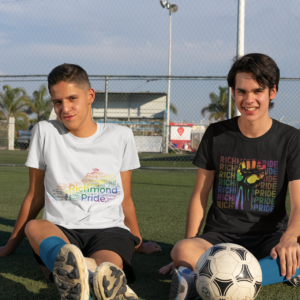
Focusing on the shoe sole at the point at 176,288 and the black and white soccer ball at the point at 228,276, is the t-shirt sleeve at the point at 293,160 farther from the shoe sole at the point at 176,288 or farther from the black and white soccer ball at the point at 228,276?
the shoe sole at the point at 176,288

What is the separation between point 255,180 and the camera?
6.70 ft

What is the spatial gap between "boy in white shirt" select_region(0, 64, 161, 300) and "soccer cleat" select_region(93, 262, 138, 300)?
30 cm

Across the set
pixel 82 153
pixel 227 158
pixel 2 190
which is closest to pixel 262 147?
pixel 227 158

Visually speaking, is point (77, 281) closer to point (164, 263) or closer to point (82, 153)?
point (82, 153)

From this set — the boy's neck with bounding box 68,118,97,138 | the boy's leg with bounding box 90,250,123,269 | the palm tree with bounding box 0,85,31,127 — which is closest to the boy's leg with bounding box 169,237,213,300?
the boy's leg with bounding box 90,250,123,269

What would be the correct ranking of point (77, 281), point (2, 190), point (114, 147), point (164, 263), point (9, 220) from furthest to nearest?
1. point (2, 190)
2. point (9, 220)
3. point (164, 263)
4. point (114, 147)
5. point (77, 281)

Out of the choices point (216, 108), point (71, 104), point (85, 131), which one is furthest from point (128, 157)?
point (216, 108)

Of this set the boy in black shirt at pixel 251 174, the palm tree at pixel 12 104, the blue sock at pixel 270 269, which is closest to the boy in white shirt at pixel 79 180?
the boy in black shirt at pixel 251 174

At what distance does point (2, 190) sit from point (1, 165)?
386 centimetres

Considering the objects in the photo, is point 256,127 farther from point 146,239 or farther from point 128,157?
point 146,239

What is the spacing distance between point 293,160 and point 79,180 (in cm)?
121

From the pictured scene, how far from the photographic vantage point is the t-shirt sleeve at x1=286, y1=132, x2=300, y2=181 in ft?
6.47

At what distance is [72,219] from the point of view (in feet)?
6.57

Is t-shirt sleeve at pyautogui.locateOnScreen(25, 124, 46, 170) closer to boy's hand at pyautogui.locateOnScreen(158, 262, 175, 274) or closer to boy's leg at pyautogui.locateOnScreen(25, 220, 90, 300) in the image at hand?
boy's leg at pyautogui.locateOnScreen(25, 220, 90, 300)
